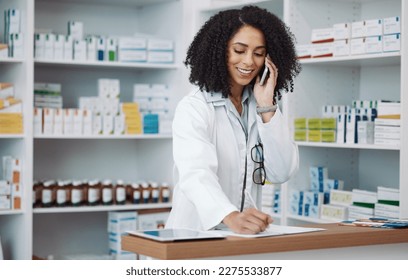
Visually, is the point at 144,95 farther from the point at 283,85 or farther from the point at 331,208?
the point at 283,85

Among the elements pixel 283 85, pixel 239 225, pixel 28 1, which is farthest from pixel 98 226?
pixel 239 225

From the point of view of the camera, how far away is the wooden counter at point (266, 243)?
6.80 ft

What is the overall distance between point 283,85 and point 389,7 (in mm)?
1865

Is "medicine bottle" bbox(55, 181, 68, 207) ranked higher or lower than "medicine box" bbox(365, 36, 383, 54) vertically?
lower

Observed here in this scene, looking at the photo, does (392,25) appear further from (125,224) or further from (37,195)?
(37,195)

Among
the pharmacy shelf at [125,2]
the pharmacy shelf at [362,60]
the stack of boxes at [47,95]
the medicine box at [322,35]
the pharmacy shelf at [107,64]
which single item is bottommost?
the stack of boxes at [47,95]

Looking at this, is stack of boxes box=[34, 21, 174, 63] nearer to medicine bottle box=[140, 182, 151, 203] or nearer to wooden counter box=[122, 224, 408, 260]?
medicine bottle box=[140, 182, 151, 203]

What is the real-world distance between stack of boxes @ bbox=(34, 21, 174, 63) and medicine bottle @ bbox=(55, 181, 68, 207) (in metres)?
0.83

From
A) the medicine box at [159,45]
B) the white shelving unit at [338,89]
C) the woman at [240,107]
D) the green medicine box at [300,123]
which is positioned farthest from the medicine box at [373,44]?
the medicine box at [159,45]

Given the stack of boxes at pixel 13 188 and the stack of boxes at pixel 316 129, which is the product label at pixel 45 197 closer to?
the stack of boxes at pixel 13 188

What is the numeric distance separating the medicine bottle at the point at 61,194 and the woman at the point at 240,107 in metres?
2.14

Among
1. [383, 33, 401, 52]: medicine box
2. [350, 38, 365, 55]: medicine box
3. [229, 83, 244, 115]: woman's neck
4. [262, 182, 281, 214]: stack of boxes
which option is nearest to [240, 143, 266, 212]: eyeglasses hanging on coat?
[229, 83, 244, 115]: woman's neck

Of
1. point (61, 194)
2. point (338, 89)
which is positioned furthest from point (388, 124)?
point (61, 194)

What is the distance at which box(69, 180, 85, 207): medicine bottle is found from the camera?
495cm
